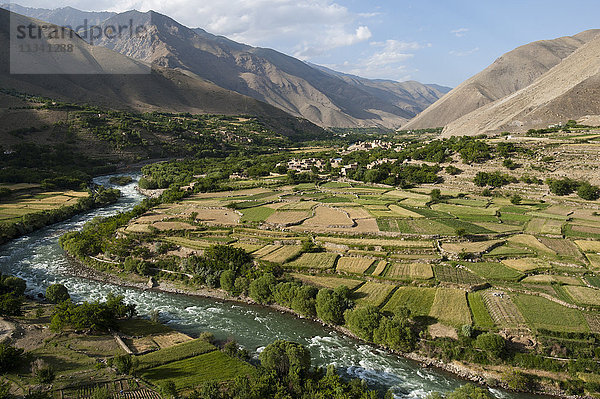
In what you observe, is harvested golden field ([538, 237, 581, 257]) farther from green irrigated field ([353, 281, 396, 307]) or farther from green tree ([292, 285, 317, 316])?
green tree ([292, 285, 317, 316])

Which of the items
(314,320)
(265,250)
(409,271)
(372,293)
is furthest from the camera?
(265,250)

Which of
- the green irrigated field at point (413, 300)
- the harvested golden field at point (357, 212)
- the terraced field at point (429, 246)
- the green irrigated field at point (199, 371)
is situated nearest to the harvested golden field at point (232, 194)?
the terraced field at point (429, 246)

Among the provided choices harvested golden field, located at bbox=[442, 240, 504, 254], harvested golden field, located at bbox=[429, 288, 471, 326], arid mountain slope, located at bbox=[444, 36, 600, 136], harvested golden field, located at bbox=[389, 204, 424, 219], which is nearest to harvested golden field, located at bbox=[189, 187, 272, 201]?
harvested golden field, located at bbox=[389, 204, 424, 219]

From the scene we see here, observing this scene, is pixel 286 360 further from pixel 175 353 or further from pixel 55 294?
pixel 55 294

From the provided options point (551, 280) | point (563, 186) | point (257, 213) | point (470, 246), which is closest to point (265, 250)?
point (257, 213)

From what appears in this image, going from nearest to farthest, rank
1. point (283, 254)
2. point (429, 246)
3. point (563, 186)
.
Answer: point (429, 246) < point (283, 254) < point (563, 186)
